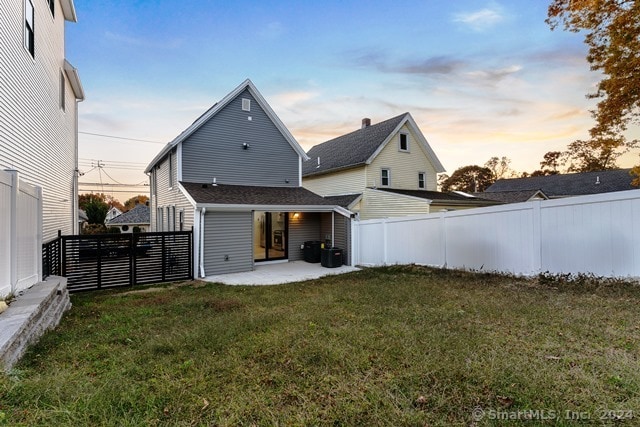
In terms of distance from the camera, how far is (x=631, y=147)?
41.1 ft

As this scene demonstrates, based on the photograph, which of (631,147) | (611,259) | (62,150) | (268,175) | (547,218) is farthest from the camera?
(268,175)

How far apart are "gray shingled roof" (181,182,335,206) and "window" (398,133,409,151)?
24.8 feet

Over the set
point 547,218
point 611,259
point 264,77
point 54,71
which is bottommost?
point 611,259

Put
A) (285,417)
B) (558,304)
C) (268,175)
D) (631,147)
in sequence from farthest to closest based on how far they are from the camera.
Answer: (268,175) → (631,147) → (558,304) → (285,417)

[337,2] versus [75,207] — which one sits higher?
[337,2]

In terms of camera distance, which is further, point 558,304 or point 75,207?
point 75,207

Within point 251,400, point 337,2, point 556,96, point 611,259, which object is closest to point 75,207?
point 337,2

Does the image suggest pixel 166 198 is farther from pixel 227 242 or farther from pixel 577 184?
pixel 577 184

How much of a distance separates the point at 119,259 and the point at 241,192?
4742 mm

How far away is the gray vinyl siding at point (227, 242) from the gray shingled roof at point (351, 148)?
8.32 m

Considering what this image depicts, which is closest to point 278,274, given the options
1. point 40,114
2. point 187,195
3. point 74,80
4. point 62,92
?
point 187,195

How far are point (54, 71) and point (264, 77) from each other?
8.31m

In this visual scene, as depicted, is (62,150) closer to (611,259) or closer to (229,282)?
(229,282)

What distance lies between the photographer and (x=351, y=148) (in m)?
19.2
